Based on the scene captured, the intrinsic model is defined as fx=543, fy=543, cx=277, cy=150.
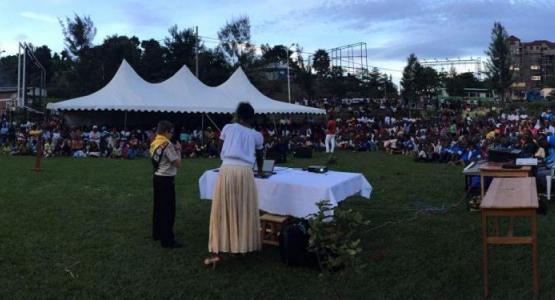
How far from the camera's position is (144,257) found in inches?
228

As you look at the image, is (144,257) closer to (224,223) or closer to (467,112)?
(224,223)

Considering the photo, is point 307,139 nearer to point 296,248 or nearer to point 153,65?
point 296,248

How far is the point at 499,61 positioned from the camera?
53406 mm

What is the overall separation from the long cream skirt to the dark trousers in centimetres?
101

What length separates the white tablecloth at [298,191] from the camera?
18.4 feet

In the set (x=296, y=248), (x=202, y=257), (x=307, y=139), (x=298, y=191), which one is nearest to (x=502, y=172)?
(x=298, y=191)

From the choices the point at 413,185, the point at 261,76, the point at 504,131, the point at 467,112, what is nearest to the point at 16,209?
the point at 413,185

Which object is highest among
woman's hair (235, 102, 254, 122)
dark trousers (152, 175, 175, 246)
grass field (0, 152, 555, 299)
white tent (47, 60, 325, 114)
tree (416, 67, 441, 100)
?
tree (416, 67, 441, 100)

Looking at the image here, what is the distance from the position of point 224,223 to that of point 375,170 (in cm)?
922

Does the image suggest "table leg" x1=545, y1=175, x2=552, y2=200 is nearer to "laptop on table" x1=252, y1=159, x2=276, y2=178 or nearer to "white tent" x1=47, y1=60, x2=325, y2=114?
"laptop on table" x1=252, y1=159, x2=276, y2=178

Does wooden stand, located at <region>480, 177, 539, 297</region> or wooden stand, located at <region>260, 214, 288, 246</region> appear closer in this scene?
wooden stand, located at <region>480, 177, 539, 297</region>

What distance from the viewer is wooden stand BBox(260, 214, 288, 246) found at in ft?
19.9

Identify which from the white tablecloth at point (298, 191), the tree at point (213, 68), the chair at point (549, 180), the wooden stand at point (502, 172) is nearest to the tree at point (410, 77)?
the tree at point (213, 68)

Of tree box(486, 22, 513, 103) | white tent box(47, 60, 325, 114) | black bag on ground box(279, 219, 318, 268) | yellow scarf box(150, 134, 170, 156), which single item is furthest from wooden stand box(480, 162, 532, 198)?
tree box(486, 22, 513, 103)
